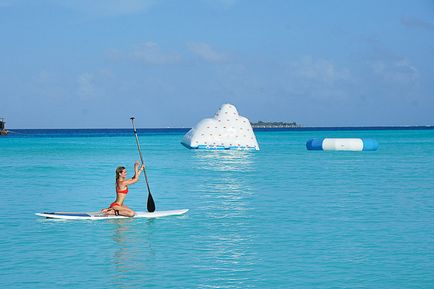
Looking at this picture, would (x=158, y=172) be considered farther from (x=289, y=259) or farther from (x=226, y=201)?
(x=289, y=259)

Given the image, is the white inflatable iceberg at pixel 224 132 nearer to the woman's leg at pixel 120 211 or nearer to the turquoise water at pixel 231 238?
the turquoise water at pixel 231 238

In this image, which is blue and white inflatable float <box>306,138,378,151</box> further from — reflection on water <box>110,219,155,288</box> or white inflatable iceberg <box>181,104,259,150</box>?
reflection on water <box>110,219,155,288</box>

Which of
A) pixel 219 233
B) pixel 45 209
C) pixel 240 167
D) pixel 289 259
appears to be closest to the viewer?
pixel 289 259

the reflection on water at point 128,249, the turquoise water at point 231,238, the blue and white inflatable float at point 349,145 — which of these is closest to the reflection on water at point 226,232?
the turquoise water at point 231,238

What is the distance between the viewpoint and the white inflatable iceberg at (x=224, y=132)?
7231 centimetres

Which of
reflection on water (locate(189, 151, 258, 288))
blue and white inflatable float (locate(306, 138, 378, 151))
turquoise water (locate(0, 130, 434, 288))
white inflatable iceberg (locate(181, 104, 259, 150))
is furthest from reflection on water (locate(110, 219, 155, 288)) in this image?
blue and white inflatable float (locate(306, 138, 378, 151))

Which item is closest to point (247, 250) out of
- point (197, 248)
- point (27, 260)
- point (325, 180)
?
point (197, 248)

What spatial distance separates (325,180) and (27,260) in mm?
22939

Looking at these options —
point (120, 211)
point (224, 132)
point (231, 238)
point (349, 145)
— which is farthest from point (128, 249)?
point (349, 145)

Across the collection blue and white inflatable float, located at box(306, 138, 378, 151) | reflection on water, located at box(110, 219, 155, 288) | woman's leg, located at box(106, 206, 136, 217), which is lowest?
reflection on water, located at box(110, 219, 155, 288)

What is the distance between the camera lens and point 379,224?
810 inches

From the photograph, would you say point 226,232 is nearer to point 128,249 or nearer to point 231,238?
point 231,238

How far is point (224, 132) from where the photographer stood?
72.2m

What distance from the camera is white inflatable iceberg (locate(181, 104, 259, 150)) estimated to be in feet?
237
